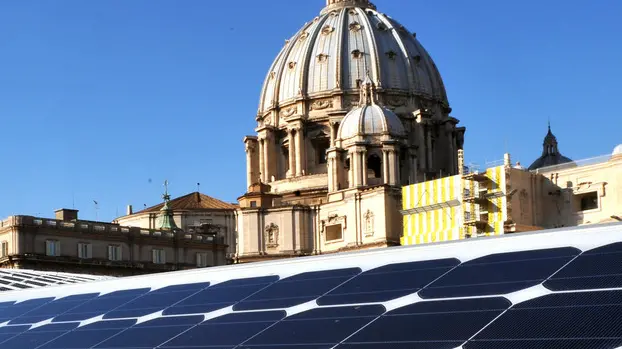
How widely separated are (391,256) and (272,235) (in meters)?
118

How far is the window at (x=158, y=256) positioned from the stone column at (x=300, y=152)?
36468 mm

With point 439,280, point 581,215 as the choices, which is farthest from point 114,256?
point 439,280

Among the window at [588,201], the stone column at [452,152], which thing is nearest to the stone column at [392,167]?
the stone column at [452,152]

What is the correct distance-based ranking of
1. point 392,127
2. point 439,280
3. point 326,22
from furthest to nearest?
point 326,22 → point 392,127 → point 439,280

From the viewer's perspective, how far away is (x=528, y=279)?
26.2 meters

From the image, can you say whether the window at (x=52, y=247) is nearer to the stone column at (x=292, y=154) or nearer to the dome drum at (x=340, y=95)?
the dome drum at (x=340, y=95)

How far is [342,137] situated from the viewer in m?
148

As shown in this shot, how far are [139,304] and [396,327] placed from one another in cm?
1219

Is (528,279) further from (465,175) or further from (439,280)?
(465,175)

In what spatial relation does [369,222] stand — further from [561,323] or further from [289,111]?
[561,323]

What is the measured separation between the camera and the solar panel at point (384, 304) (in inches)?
929

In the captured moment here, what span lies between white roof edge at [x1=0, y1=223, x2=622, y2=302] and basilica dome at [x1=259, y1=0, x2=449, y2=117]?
415 ft

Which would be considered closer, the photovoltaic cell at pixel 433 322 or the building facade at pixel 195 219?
the photovoltaic cell at pixel 433 322

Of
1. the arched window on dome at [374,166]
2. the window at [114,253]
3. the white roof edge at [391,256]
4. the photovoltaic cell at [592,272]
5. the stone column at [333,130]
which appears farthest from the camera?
the stone column at [333,130]
